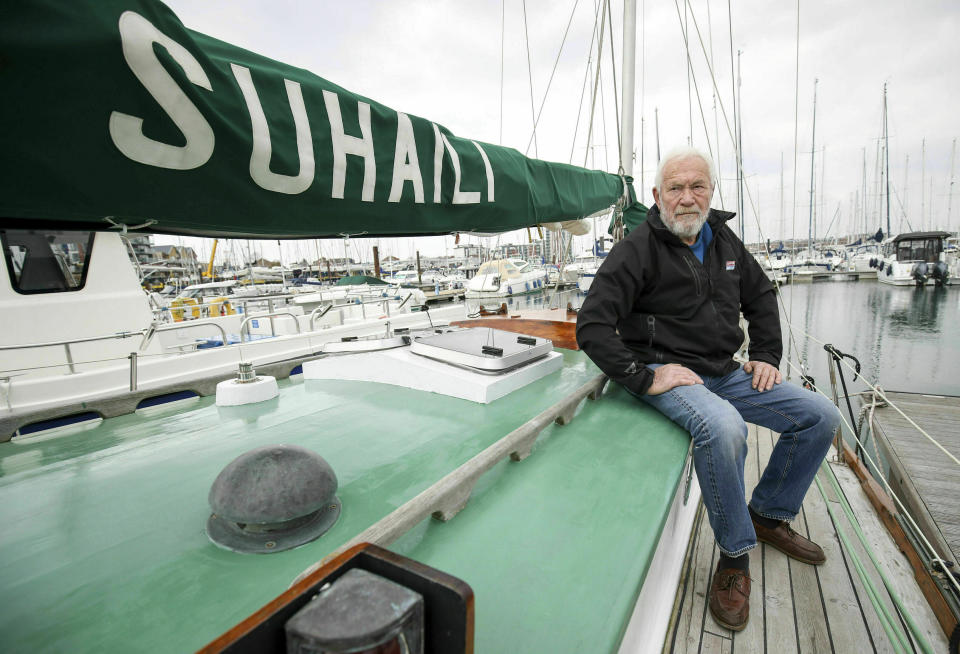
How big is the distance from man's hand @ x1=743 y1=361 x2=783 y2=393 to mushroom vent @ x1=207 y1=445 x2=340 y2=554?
6.54ft

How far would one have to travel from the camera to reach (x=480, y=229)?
2.32m

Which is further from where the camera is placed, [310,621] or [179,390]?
[179,390]

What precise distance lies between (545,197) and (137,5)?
6.79ft

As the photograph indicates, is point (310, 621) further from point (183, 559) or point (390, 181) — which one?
point (390, 181)

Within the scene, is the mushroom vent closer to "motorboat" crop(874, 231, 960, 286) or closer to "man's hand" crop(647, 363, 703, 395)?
"man's hand" crop(647, 363, 703, 395)

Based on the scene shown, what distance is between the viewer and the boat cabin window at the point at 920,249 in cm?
2728

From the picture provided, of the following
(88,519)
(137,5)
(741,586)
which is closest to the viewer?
(137,5)

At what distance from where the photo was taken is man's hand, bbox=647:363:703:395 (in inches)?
75.5

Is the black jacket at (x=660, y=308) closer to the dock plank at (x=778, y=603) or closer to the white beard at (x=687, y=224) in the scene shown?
the white beard at (x=687, y=224)

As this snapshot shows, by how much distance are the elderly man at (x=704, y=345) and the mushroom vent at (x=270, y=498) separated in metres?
1.33

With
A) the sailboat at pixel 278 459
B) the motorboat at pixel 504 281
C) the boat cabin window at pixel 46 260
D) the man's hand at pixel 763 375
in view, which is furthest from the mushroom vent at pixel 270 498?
the motorboat at pixel 504 281

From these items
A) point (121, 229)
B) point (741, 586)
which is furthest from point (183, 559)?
point (741, 586)

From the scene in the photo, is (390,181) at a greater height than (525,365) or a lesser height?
greater

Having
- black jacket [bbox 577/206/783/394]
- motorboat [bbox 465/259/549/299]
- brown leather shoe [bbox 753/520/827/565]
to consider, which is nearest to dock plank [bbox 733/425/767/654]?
brown leather shoe [bbox 753/520/827/565]
